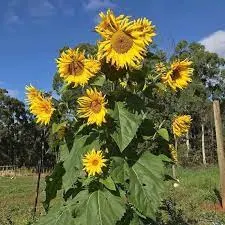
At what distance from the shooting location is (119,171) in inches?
117

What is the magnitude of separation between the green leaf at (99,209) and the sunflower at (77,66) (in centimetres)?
66

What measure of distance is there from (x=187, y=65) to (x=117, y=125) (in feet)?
1.87

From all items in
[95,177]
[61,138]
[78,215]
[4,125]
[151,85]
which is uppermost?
[4,125]

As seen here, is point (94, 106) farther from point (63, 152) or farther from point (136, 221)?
point (136, 221)

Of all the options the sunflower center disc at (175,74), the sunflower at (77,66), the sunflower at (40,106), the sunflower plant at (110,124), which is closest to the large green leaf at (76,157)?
the sunflower plant at (110,124)

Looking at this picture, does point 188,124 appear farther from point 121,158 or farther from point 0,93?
point 0,93

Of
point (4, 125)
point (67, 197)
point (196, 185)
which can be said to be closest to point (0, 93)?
point (4, 125)

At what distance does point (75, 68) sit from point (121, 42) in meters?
0.32

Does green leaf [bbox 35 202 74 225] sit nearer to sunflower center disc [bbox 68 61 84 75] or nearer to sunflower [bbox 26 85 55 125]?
sunflower [bbox 26 85 55 125]

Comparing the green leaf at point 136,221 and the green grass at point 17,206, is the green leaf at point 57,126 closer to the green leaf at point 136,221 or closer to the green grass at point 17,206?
the green leaf at point 136,221

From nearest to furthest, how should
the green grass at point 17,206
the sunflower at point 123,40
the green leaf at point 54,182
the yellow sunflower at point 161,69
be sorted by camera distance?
the sunflower at point 123,40 < the yellow sunflower at point 161,69 < the green leaf at point 54,182 < the green grass at point 17,206

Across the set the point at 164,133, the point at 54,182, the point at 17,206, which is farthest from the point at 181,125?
the point at 17,206

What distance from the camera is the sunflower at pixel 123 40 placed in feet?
9.11

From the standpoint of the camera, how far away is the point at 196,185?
53.3 feet
